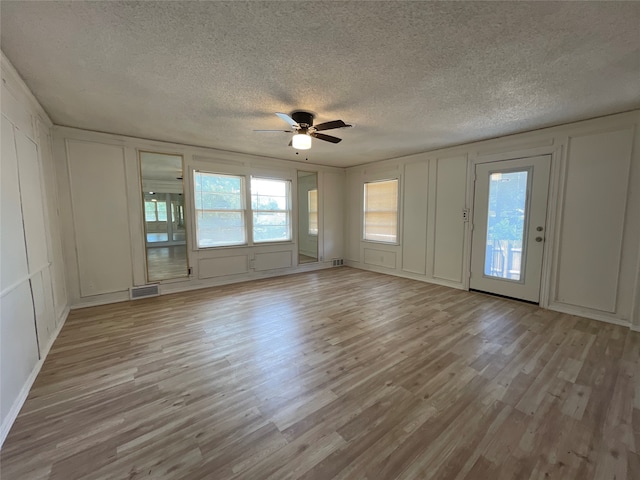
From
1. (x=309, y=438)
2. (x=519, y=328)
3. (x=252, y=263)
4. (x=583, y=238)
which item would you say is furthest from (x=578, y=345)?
(x=252, y=263)

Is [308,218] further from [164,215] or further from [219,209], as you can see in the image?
[164,215]

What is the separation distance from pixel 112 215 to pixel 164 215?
7.61m

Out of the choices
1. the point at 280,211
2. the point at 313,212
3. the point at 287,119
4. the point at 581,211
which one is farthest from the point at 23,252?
the point at 581,211

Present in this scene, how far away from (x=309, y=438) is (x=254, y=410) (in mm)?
456

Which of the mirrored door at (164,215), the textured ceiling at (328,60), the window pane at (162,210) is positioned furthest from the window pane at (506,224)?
the window pane at (162,210)

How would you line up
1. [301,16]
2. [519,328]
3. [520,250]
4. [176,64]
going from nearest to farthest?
[301,16]
[176,64]
[519,328]
[520,250]

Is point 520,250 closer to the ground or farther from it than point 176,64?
closer to the ground

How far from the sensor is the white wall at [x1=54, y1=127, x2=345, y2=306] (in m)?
3.79

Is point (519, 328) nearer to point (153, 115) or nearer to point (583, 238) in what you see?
point (583, 238)

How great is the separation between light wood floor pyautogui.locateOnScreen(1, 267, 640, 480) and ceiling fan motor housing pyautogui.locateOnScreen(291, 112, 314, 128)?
2.40 metres

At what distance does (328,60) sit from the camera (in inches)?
80.6

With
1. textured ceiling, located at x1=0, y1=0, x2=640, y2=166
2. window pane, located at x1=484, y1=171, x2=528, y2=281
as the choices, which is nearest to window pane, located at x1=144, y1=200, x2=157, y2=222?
textured ceiling, located at x1=0, y1=0, x2=640, y2=166

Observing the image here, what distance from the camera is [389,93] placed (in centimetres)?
260

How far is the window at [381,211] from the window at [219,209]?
9.54 feet
